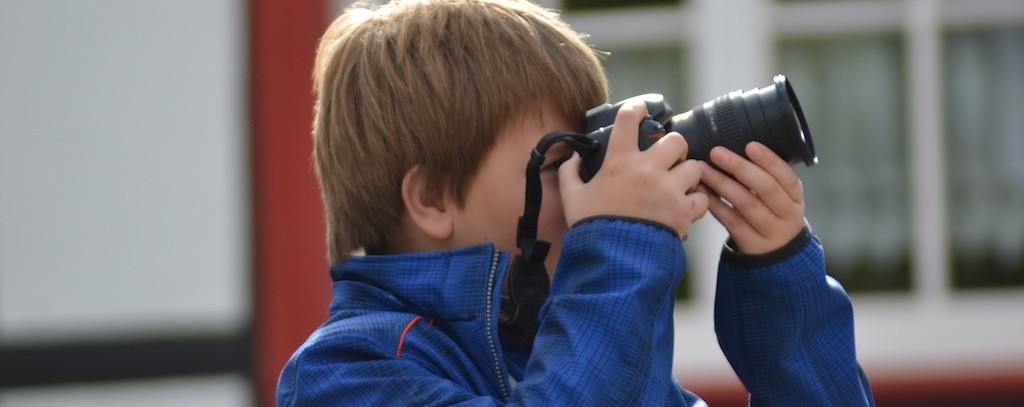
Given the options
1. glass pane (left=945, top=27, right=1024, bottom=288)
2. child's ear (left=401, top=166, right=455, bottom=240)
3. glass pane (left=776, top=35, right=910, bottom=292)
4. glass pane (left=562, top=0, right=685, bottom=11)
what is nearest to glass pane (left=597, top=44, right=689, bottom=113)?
glass pane (left=562, top=0, right=685, bottom=11)

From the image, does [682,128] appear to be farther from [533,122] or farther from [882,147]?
[882,147]

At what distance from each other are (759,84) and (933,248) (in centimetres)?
65

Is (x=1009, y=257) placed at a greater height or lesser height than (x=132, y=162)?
lesser

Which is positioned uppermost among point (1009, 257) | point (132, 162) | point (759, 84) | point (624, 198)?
point (624, 198)

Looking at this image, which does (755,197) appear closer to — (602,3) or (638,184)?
(638,184)

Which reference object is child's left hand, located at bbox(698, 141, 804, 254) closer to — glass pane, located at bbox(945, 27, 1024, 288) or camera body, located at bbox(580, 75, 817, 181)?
camera body, located at bbox(580, 75, 817, 181)

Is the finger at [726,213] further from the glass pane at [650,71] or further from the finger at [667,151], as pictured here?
the glass pane at [650,71]

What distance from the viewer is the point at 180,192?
325 centimetres

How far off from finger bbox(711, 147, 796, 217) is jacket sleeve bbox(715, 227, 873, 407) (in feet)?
0.21

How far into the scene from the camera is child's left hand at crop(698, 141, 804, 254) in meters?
1.26

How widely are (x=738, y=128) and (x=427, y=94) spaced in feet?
1.04

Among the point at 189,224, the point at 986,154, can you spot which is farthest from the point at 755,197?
the point at 986,154

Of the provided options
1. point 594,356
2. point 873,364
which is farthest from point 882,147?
point 594,356

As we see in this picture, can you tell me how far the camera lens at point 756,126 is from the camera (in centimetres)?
126
